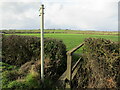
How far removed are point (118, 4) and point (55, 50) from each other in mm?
3052

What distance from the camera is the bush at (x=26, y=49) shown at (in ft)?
18.1

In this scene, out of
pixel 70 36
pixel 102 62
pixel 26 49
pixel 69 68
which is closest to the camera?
pixel 102 62

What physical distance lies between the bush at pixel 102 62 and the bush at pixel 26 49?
1488 millimetres

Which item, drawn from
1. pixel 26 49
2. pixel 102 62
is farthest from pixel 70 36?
pixel 102 62

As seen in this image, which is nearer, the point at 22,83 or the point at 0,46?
the point at 22,83

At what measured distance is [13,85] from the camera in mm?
4359

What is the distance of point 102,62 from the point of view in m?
3.97

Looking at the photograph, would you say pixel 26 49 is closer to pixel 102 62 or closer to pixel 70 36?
pixel 102 62

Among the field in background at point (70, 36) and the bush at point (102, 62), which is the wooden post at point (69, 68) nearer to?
the bush at point (102, 62)

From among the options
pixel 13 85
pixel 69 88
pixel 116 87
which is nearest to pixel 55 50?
pixel 69 88

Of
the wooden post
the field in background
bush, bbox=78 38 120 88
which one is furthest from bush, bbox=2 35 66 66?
bush, bbox=78 38 120 88

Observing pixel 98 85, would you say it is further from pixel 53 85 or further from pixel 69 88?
pixel 53 85

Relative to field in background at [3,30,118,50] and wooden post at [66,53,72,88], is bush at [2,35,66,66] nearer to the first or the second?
wooden post at [66,53,72,88]

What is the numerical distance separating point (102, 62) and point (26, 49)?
145 inches
